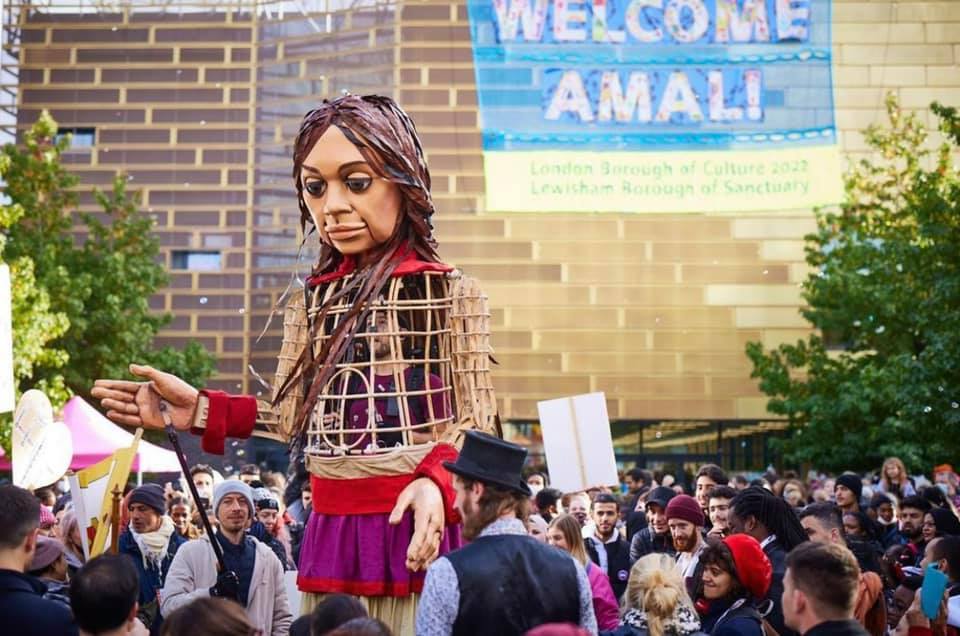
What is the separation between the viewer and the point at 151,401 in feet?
15.5

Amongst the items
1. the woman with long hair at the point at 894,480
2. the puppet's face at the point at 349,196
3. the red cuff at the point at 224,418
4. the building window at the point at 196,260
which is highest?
the building window at the point at 196,260

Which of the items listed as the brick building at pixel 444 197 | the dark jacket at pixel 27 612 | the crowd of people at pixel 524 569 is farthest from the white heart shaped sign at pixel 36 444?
the brick building at pixel 444 197

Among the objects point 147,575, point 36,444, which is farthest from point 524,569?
point 36,444

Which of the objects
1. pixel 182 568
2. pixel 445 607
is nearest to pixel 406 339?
pixel 445 607

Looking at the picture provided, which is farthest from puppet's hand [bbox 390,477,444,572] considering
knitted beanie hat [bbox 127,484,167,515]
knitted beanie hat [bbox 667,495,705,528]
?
knitted beanie hat [bbox 127,484,167,515]

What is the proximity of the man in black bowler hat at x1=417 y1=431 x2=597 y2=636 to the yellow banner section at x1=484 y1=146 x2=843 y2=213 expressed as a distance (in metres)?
18.8

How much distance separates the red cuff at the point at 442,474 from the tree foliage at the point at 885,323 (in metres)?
11.3

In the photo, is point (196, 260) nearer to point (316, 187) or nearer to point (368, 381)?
point (316, 187)

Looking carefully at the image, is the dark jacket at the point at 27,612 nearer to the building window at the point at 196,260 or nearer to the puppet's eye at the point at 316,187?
the puppet's eye at the point at 316,187

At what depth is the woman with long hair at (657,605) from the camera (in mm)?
5316

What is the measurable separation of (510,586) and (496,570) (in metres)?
0.06

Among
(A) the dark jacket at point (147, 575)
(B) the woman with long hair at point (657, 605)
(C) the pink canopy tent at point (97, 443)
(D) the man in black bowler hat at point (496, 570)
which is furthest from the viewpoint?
(C) the pink canopy tent at point (97, 443)

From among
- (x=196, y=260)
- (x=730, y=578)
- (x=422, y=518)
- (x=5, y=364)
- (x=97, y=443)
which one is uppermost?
(x=196, y=260)

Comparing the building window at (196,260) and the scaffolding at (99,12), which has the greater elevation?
the scaffolding at (99,12)
